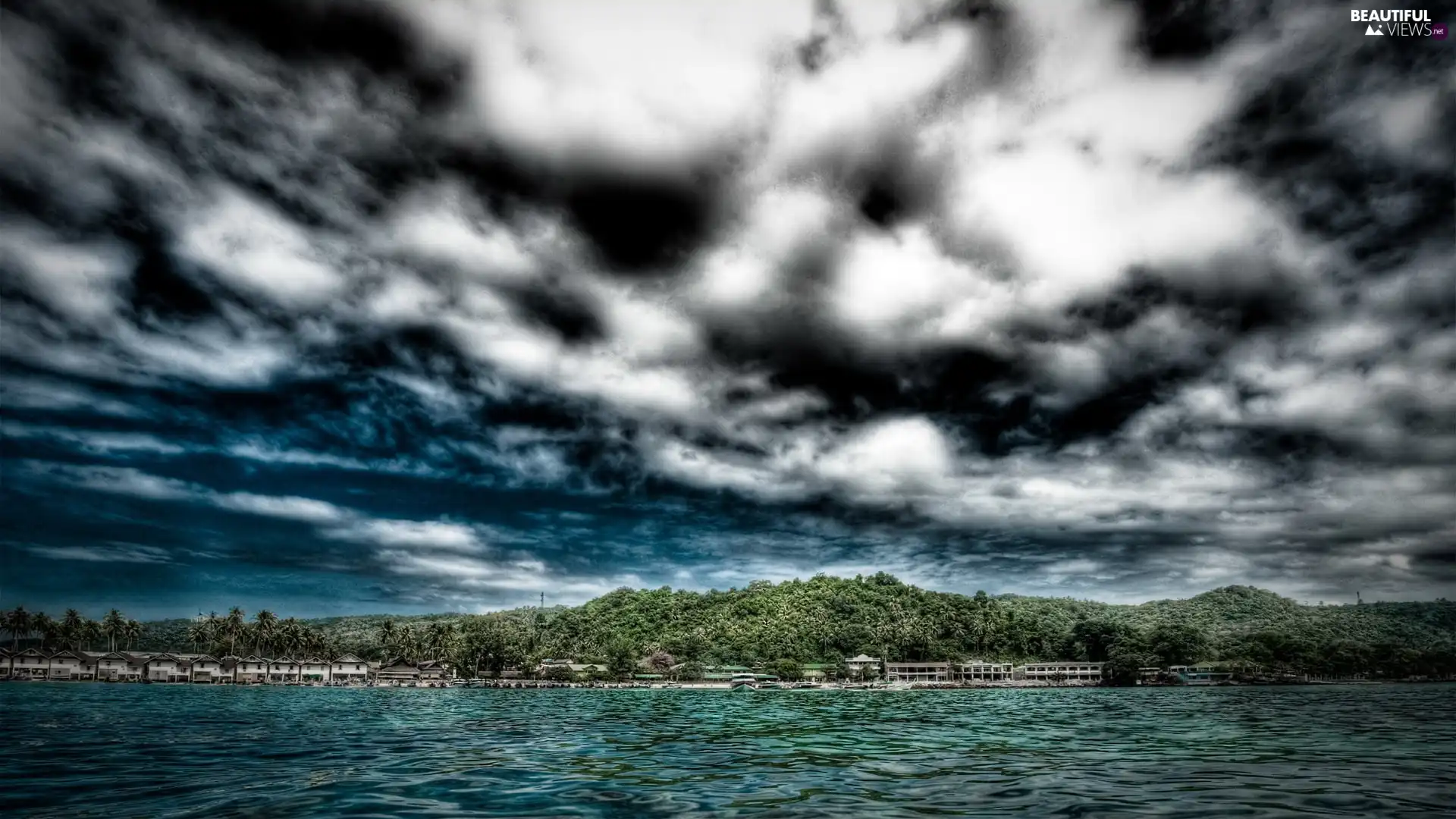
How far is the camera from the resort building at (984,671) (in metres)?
192

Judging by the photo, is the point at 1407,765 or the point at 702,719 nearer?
the point at 1407,765

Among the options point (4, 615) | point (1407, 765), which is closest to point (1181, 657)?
point (1407, 765)

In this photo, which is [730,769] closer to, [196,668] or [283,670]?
[196,668]

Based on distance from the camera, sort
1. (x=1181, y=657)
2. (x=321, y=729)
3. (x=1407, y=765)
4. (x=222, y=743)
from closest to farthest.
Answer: (x=1407, y=765) < (x=222, y=743) < (x=321, y=729) < (x=1181, y=657)

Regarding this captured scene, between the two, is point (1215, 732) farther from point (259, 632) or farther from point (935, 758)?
point (259, 632)

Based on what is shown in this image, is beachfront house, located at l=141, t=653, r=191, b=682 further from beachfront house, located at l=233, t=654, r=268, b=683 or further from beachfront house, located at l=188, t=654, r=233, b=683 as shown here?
beachfront house, located at l=233, t=654, r=268, b=683

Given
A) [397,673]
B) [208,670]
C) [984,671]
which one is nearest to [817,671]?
[984,671]

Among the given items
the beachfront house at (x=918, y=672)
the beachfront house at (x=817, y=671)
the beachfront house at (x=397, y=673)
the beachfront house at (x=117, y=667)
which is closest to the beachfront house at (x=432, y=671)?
the beachfront house at (x=397, y=673)

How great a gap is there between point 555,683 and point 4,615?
15450cm

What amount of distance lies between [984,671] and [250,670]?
639 feet

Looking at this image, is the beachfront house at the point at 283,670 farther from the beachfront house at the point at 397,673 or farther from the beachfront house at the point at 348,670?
the beachfront house at the point at 397,673

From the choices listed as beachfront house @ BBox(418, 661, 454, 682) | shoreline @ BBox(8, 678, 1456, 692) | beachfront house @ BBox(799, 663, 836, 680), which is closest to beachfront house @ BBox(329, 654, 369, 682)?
shoreline @ BBox(8, 678, 1456, 692)

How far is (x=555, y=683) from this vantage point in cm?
17862

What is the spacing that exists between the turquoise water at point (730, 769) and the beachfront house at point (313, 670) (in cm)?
16377
